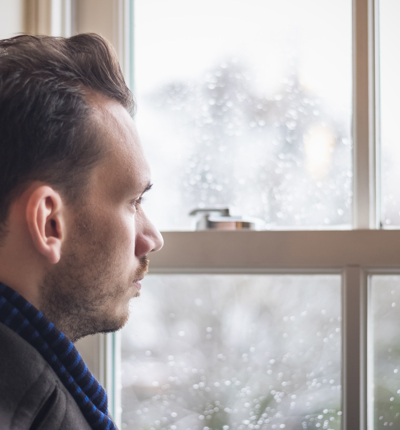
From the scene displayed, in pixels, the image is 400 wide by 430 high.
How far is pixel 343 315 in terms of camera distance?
113 cm

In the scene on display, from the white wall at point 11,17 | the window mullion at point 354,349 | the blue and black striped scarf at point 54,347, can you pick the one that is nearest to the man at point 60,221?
the blue and black striped scarf at point 54,347

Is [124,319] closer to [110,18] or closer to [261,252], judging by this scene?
[261,252]

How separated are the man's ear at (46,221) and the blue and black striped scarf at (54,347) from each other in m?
0.08

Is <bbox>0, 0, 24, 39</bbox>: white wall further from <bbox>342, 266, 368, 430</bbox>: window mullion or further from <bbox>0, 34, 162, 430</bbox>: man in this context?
<bbox>342, 266, 368, 430</bbox>: window mullion

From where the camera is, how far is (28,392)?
674mm

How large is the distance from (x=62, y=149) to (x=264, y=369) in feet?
2.30

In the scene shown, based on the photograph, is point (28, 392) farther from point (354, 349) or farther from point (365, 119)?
point (365, 119)

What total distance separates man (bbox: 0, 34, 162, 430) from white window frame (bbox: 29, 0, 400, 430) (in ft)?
1.10

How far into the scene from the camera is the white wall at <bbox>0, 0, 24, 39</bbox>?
1.14 m

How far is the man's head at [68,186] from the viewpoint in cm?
76

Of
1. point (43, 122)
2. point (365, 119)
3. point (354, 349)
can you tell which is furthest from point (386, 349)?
point (43, 122)

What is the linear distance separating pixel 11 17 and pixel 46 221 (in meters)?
0.63

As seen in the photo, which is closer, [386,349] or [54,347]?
[54,347]

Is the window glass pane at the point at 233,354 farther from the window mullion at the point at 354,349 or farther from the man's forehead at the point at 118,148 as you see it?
the man's forehead at the point at 118,148
